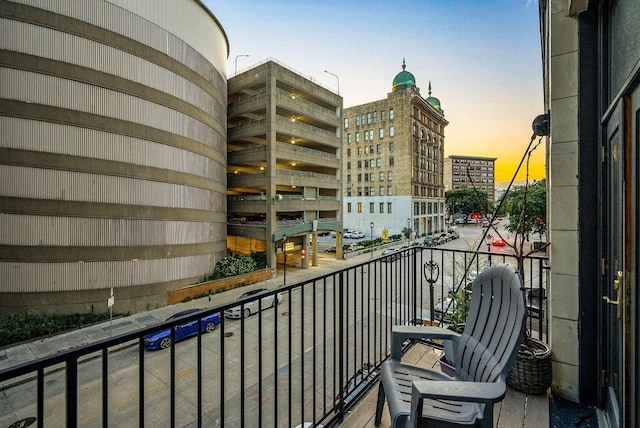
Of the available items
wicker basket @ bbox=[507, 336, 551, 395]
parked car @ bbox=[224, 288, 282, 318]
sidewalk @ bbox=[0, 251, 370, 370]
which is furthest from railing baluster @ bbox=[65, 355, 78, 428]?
sidewalk @ bbox=[0, 251, 370, 370]

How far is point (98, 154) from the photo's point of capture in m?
12.3

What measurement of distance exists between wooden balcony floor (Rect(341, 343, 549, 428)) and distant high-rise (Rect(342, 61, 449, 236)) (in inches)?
1383

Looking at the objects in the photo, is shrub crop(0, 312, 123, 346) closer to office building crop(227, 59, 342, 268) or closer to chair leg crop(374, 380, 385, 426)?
office building crop(227, 59, 342, 268)

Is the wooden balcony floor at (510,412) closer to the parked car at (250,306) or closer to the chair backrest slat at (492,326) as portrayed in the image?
the chair backrest slat at (492,326)

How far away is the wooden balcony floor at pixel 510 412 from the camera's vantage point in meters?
2.24

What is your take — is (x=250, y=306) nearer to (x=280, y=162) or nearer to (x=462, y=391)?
(x=280, y=162)

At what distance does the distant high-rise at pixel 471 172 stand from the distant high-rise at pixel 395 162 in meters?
44.8

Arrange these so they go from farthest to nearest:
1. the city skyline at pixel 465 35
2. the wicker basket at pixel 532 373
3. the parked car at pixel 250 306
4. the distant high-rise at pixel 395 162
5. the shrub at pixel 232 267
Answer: the distant high-rise at pixel 395 162, the shrub at pixel 232 267, the city skyline at pixel 465 35, the wicker basket at pixel 532 373, the parked car at pixel 250 306

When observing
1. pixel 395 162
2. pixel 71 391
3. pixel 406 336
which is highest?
pixel 395 162

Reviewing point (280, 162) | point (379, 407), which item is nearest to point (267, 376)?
point (379, 407)

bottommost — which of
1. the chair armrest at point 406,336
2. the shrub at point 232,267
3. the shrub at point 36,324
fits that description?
the shrub at point 36,324

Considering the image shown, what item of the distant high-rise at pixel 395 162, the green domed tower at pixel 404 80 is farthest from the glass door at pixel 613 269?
the green domed tower at pixel 404 80

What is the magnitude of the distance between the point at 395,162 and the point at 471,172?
72.7m

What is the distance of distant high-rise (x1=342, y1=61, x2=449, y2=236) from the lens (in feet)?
123
